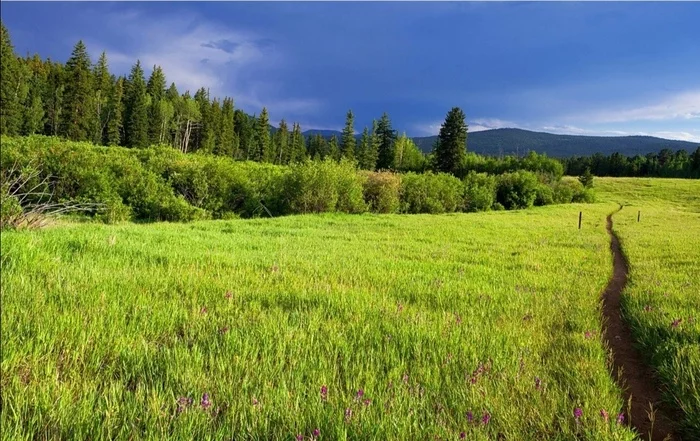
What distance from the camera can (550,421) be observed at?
271cm

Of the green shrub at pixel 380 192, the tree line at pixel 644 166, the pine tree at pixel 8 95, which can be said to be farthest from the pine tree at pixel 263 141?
the tree line at pixel 644 166

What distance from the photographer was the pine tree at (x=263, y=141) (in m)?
96.3

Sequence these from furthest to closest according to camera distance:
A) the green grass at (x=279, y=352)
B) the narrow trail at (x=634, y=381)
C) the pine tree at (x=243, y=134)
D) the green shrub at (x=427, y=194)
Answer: the pine tree at (x=243, y=134) < the green shrub at (x=427, y=194) < the narrow trail at (x=634, y=381) < the green grass at (x=279, y=352)

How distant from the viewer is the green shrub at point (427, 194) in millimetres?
36438

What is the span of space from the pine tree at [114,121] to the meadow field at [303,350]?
7773 centimetres

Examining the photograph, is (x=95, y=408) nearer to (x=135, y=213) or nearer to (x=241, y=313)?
(x=241, y=313)

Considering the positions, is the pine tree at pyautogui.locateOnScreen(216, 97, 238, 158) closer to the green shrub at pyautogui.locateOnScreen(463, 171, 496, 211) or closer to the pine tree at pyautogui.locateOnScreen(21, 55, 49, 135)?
the pine tree at pyautogui.locateOnScreen(21, 55, 49, 135)

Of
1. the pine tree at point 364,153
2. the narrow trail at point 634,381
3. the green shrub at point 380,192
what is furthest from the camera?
the pine tree at point 364,153

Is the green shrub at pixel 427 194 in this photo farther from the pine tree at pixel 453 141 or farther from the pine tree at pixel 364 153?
the pine tree at pixel 364 153

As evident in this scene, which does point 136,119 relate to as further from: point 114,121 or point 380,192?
point 380,192

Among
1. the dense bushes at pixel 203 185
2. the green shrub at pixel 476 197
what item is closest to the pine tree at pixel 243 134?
the green shrub at pixel 476 197

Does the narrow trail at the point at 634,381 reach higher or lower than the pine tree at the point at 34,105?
lower

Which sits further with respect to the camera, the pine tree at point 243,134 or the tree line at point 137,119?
the pine tree at point 243,134

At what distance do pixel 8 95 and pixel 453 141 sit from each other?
70481 mm
